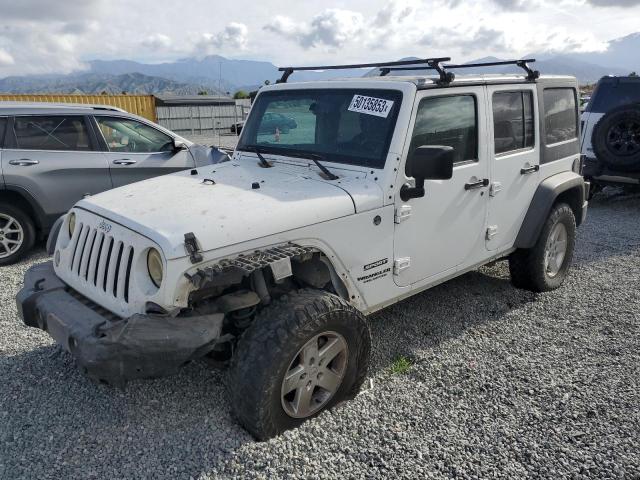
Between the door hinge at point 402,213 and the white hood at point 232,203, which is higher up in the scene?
the white hood at point 232,203

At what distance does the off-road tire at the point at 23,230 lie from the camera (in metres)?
5.93

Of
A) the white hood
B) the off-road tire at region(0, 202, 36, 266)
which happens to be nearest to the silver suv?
the off-road tire at region(0, 202, 36, 266)

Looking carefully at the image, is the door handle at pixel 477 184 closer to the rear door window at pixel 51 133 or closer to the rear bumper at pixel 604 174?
the rear door window at pixel 51 133

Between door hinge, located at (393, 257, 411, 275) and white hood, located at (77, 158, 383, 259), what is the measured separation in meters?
0.46

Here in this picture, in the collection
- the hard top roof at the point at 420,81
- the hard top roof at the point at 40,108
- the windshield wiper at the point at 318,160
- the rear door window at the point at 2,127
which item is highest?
the hard top roof at the point at 420,81

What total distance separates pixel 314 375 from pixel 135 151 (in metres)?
4.71

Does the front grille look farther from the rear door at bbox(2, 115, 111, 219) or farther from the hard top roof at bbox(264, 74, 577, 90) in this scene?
the rear door at bbox(2, 115, 111, 219)

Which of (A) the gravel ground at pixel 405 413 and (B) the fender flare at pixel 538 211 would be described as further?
(B) the fender flare at pixel 538 211

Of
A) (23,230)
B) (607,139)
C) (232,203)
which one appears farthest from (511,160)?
(23,230)

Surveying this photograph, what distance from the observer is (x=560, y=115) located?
4.97 metres

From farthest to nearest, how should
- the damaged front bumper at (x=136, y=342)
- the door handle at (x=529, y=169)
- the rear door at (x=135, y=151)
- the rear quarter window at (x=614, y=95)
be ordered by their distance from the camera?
1. the rear quarter window at (x=614, y=95)
2. the rear door at (x=135, y=151)
3. the door handle at (x=529, y=169)
4. the damaged front bumper at (x=136, y=342)

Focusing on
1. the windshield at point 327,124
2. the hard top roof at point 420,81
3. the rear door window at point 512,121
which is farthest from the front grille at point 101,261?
the rear door window at point 512,121

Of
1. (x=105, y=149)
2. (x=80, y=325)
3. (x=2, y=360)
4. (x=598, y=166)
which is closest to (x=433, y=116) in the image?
(x=80, y=325)

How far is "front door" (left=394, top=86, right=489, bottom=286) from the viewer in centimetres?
353
